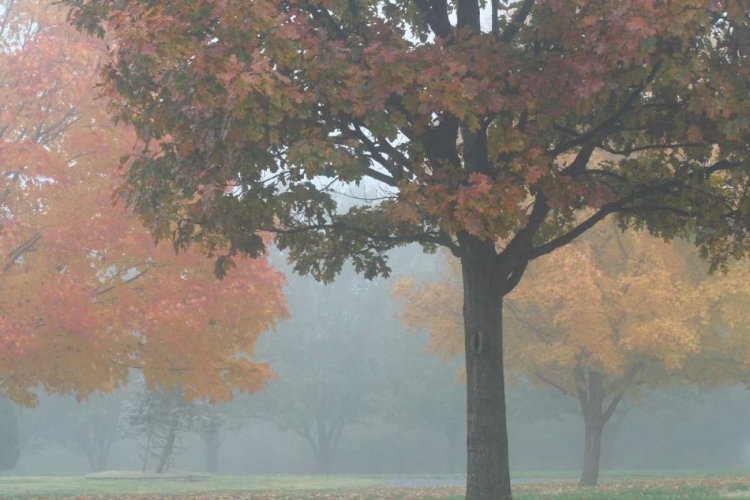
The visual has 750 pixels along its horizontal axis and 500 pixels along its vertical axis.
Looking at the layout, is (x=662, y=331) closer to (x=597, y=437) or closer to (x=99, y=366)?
(x=597, y=437)

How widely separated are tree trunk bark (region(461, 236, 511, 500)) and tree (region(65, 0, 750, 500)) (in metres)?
0.02

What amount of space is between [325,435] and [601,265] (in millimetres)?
37515

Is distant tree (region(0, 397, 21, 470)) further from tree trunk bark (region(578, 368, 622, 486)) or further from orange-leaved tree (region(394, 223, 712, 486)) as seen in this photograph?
tree trunk bark (region(578, 368, 622, 486))

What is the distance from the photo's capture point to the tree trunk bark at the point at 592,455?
23047mm

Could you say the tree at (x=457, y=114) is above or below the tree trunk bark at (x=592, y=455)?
above

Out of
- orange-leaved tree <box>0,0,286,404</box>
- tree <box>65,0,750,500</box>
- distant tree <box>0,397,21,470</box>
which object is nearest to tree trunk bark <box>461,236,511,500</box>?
tree <box>65,0,750,500</box>

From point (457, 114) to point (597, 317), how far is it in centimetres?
1396

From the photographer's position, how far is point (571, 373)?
80.3ft

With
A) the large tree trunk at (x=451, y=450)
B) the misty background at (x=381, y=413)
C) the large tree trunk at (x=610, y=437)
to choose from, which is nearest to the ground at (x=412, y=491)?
the large tree trunk at (x=610, y=437)

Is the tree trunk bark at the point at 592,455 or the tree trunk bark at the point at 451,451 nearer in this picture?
the tree trunk bark at the point at 592,455

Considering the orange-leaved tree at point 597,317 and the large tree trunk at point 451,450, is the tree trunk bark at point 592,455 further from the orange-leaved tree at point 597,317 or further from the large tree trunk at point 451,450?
the large tree trunk at point 451,450

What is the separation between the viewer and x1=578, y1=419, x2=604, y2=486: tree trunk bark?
2305cm

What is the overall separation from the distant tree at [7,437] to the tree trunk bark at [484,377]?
4011cm

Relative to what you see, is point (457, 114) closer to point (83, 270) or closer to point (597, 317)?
point (83, 270)
